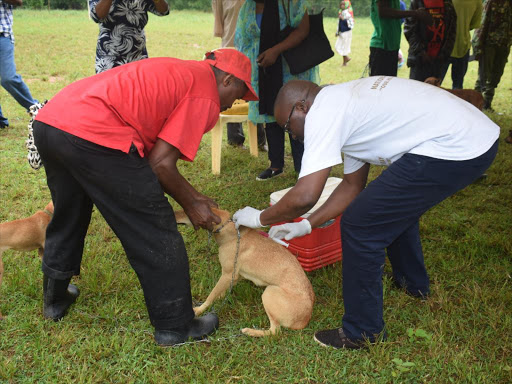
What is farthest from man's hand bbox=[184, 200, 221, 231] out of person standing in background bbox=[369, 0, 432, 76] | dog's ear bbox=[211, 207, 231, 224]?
person standing in background bbox=[369, 0, 432, 76]

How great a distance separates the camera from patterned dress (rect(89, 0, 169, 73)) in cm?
458

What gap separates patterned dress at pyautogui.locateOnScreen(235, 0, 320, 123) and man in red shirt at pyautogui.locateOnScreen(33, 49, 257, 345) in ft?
7.93

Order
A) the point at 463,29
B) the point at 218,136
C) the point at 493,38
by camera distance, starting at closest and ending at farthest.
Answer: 1. the point at 218,136
2. the point at 463,29
3. the point at 493,38

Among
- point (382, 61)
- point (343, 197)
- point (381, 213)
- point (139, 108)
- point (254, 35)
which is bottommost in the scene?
point (343, 197)

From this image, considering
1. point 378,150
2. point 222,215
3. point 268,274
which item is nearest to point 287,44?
point 222,215

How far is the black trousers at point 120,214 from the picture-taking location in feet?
8.11

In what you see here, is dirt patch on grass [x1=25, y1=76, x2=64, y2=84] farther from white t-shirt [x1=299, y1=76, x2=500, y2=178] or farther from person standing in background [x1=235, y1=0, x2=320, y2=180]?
white t-shirt [x1=299, y1=76, x2=500, y2=178]

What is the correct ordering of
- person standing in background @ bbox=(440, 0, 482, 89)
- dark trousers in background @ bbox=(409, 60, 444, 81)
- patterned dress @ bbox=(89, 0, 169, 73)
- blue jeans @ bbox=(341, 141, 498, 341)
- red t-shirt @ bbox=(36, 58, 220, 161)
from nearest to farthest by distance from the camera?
red t-shirt @ bbox=(36, 58, 220, 161) < blue jeans @ bbox=(341, 141, 498, 341) < patterned dress @ bbox=(89, 0, 169, 73) < dark trousers in background @ bbox=(409, 60, 444, 81) < person standing in background @ bbox=(440, 0, 482, 89)

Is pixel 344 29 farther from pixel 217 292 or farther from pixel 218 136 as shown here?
pixel 217 292

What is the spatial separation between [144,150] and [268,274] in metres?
1.08

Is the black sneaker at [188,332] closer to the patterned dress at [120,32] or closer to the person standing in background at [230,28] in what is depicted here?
the patterned dress at [120,32]

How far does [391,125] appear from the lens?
8.40 feet

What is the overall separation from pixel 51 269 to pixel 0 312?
0.52 meters

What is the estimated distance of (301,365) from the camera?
2775 millimetres
